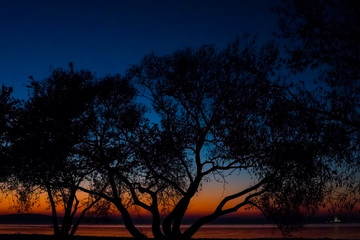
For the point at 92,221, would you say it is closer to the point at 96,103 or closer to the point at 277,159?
the point at 96,103

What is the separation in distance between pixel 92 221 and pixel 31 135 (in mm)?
11824

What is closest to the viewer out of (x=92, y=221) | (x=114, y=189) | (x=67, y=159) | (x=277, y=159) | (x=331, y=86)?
(x=331, y=86)

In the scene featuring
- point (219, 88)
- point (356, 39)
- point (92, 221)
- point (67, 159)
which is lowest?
point (92, 221)

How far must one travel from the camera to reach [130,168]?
22578 millimetres

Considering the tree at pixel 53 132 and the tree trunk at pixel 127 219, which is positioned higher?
the tree at pixel 53 132

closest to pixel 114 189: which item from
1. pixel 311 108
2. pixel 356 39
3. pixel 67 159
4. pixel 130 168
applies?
pixel 130 168

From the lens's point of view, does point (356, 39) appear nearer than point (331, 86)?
Yes

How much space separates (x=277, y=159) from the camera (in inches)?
594

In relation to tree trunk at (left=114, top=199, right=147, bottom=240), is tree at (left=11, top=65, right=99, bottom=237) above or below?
above

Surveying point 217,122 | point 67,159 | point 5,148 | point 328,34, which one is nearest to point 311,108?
point 328,34

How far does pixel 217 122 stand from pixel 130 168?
6637 mm

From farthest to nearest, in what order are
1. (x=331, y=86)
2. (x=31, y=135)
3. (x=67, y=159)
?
(x=67, y=159)
(x=31, y=135)
(x=331, y=86)

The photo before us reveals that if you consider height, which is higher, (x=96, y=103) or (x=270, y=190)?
(x=96, y=103)

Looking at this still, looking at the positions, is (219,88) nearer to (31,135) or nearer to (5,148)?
(31,135)
